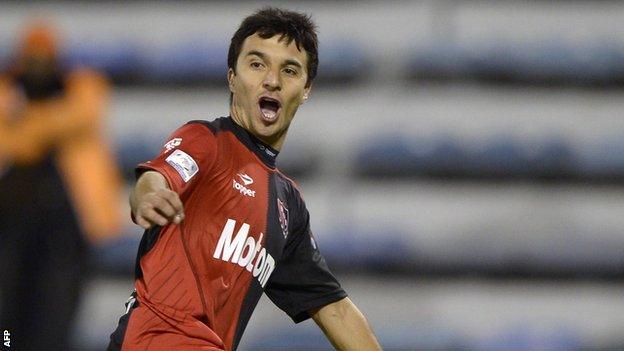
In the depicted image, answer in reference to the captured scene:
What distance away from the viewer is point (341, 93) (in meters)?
9.29

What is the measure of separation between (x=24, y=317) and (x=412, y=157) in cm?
369

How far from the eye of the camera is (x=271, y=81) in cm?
387

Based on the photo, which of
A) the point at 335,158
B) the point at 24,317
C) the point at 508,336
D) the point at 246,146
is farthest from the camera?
the point at 335,158

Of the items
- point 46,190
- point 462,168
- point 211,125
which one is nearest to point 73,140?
point 46,190

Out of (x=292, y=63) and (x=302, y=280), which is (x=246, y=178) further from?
(x=302, y=280)

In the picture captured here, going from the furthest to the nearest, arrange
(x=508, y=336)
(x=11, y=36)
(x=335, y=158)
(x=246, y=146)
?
(x=11, y=36)
(x=335, y=158)
(x=508, y=336)
(x=246, y=146)

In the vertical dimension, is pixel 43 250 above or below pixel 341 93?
below

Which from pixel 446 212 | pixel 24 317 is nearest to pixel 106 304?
pixel 446 212

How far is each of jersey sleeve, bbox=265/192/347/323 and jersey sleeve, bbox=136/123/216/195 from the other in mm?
545

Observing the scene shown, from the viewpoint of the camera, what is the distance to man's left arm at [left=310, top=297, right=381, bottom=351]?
417 cm

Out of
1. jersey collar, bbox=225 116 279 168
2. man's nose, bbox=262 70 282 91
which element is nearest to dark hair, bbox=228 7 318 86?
man's nose, bbox=262 70 282 91

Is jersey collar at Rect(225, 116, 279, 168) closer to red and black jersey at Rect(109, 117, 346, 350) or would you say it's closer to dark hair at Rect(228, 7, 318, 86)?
red and black jersey at Rect(109, 117, 346, 350)

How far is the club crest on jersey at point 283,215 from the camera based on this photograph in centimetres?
389

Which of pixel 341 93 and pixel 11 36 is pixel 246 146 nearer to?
pixel 341 93
